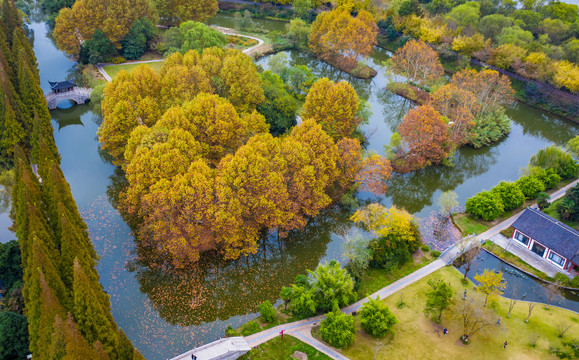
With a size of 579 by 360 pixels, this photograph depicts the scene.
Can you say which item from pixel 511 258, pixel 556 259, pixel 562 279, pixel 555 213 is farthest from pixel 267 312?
pixel 555 213

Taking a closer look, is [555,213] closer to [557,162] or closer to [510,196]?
[510,196]

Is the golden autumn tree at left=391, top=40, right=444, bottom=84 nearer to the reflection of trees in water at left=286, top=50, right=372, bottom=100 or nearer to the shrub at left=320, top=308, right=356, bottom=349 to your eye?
the reflection of trees in water at left=286, top=50, right=372, bottom=100

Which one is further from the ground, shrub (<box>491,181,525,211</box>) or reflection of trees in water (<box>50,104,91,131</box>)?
shrub (<box>491,181,525,211</box>)

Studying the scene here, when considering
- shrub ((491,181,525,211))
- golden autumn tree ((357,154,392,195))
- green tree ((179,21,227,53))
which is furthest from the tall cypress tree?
green tree ((179,21,227,53))

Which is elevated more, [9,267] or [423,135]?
[423,135]

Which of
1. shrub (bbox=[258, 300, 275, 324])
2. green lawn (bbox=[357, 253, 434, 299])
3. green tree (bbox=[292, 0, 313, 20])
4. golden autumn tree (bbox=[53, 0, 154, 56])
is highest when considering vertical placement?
green tree (bbox=[292, 0, 313, 20])
